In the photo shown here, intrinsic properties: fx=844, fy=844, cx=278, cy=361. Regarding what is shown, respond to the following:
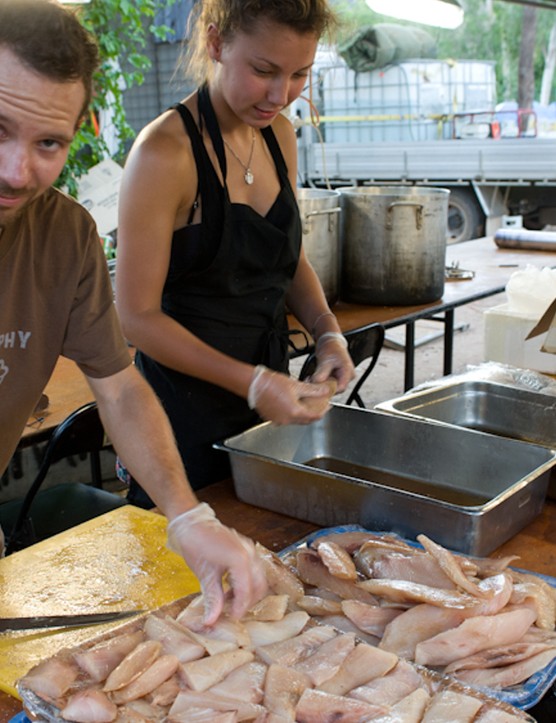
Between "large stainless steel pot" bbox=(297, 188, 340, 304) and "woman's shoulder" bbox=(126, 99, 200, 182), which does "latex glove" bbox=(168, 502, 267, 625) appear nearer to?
"woman's shoulder" bbox=(126, 99, 200, 182)

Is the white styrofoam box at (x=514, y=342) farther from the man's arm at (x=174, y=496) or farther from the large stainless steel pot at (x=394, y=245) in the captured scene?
the man's arm at (x=174, y=496)

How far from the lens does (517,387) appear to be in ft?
8.38

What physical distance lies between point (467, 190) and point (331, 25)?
9.56 meters

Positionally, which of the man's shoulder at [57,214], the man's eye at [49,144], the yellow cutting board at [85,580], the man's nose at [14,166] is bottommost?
the yellow cutting board at [85,580]

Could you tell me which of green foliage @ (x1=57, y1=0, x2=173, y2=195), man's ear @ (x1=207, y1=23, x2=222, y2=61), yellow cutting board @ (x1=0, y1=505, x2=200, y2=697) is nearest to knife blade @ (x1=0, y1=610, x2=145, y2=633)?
yellow cutting board @ (x1=0, y1=505, x2=200, y2=697)

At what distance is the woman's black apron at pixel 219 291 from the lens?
2.42 metres

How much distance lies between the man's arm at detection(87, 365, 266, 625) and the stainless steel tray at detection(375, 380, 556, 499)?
0.77 meters

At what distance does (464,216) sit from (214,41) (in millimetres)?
9858

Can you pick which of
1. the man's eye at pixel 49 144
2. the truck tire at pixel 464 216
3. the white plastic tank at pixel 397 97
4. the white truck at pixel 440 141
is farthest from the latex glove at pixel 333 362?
the white plastic tank at pixel 397 97

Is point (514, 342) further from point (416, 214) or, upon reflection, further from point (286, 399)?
point (286, 399)

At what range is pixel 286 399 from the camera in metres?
2.08

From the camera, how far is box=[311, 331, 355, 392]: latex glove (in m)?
2.38

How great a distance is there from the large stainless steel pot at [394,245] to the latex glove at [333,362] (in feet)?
5.17

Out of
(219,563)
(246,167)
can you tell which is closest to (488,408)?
(246,167)
